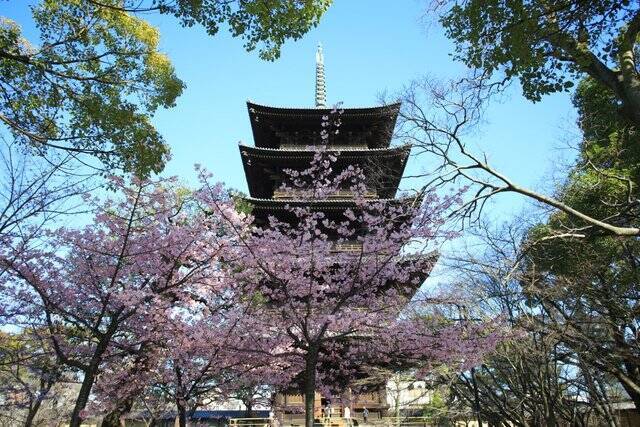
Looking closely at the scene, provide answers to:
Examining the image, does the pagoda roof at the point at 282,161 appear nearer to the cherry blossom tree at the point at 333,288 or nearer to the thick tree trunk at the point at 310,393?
the cherry blossom tree at the point at 333,288

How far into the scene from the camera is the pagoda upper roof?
20598 mm

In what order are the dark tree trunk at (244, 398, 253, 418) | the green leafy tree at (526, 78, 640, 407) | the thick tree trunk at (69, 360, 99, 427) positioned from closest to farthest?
the thick tree trunk at (69, 360, 99, 427) → the green leafy tree at (526, 78, 640, 407) → the dark tree trunk at (244, 398, 253, 418)

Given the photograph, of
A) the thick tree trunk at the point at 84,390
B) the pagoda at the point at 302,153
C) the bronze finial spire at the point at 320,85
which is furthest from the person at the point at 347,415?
the bronze finial spire at the point at 320,85

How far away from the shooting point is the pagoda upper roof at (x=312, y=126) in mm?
20598

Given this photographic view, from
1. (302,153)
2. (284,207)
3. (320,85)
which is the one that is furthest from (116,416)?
(320,85)

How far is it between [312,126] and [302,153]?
210cm

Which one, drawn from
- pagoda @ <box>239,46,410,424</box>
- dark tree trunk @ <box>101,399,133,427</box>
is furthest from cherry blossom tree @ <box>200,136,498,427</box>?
pagoda @ <box>239,46,410,424</box>

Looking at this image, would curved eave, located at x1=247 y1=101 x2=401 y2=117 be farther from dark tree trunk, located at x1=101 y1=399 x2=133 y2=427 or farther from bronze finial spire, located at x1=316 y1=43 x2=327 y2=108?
dark tree trunk, located at x1=101 y1=399 x2=133 y2=427

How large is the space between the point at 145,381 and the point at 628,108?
9.25 metres

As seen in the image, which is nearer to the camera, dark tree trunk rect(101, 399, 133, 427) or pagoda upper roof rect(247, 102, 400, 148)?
dark tree trunk rect(101, 399, 133, 427)

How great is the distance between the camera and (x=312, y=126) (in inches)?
845

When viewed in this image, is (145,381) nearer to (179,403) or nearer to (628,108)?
(179,403)

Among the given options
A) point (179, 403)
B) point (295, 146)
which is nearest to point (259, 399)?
point (179, 403)

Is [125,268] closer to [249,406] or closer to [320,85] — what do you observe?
[249,406]
